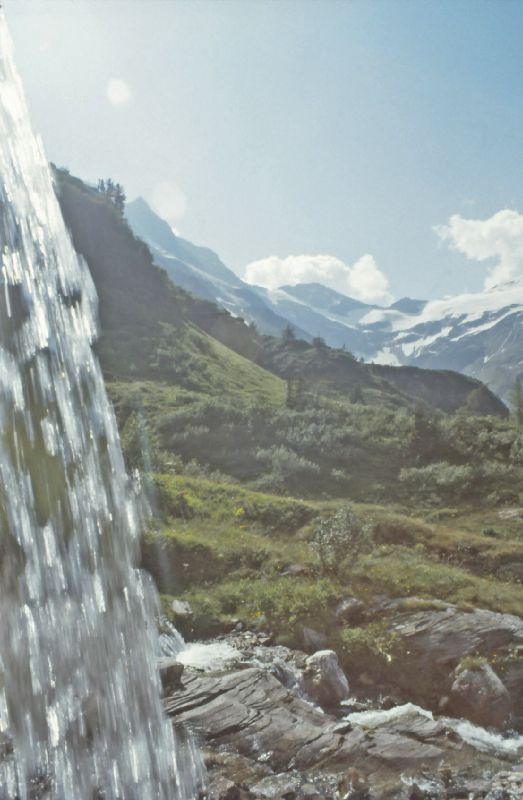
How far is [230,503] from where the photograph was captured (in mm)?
30438

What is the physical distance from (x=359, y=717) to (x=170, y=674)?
510 cm

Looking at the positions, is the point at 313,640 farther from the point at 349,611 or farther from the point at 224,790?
the point at 224,790

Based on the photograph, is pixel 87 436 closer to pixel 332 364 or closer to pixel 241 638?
pixel 241 638

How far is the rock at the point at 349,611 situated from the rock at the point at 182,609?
5.37m

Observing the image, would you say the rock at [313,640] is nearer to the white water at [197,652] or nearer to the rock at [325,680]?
the rock at [325,680]

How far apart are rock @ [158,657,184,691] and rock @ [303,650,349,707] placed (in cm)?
376

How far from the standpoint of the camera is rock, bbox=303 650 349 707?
586 inches

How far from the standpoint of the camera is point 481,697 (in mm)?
14484

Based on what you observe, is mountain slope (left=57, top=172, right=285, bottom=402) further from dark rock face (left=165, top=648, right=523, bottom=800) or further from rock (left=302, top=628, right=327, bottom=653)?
dark rock face (left=165, top=648, right=523, bottom=800)

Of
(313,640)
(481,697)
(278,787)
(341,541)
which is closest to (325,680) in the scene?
(313,640)

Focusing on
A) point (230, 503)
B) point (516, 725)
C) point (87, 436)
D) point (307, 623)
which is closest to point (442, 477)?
point (230, 503)

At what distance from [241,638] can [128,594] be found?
450 cm

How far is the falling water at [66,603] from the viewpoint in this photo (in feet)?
35.5

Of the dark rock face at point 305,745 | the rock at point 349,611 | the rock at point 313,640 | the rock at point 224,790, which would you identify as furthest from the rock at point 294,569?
the rock at point 224,790
